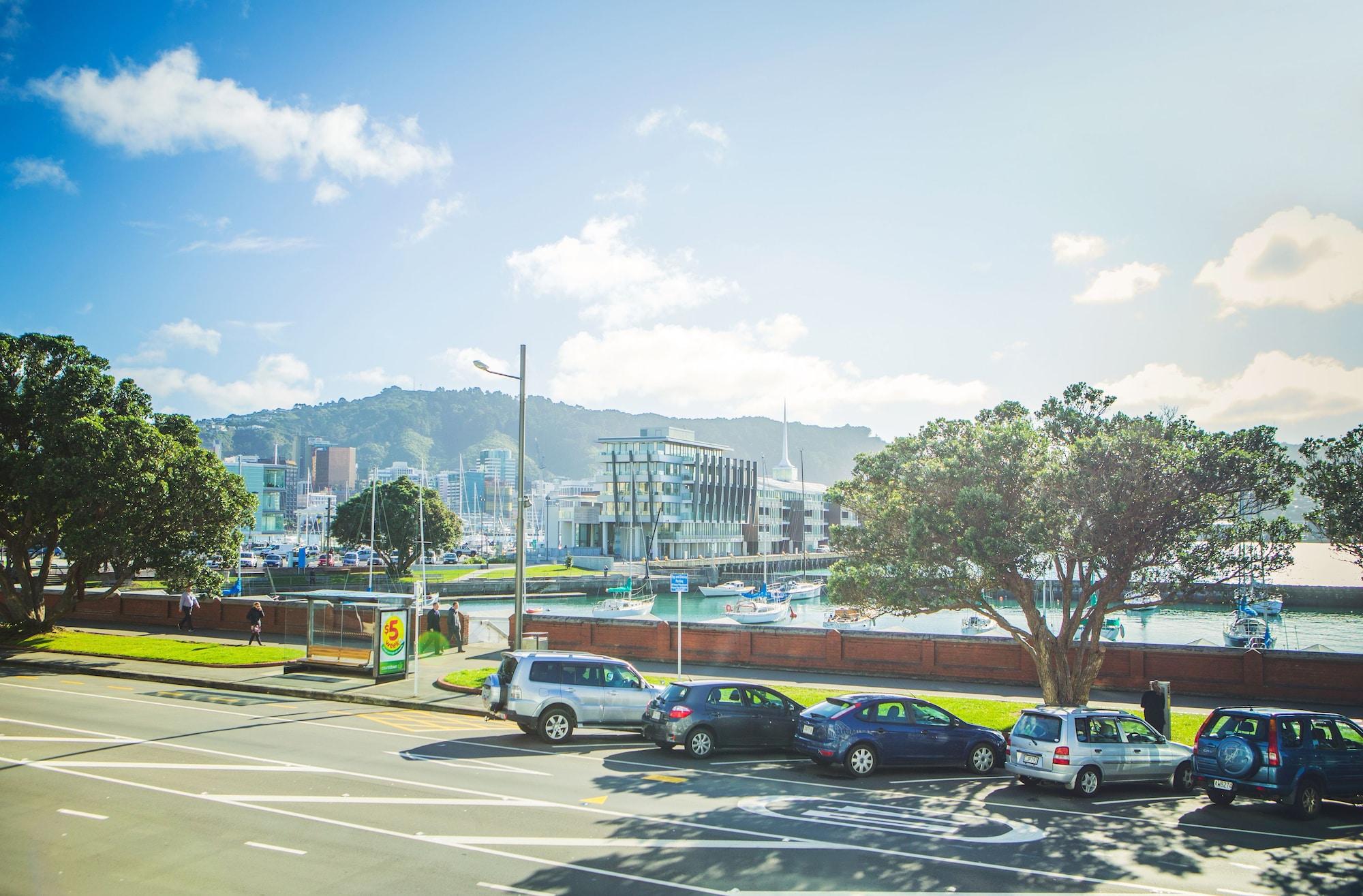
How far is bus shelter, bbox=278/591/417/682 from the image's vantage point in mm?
26578

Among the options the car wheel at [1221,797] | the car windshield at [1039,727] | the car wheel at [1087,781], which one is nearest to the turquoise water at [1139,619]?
the car windshield at [1039,727]

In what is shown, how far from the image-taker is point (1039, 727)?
16.0 meters

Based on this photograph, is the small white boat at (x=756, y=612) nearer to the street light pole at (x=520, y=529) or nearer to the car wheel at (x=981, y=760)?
the street light pole at (x=520, y=529)

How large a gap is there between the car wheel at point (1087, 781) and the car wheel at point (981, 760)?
7.03 feet

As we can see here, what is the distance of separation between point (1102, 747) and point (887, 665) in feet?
45.6

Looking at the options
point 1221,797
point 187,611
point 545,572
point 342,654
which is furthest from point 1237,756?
point 545,572

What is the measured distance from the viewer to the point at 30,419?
→ 32625 millimetres

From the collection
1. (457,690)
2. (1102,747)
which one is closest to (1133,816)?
(1102,747)

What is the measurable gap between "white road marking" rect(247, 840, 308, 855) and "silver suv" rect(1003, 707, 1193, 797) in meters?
12.0

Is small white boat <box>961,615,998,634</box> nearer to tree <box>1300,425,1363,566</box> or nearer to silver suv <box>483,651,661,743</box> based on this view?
tree <box>1300,425,1363,566</box>

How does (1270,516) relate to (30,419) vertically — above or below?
below

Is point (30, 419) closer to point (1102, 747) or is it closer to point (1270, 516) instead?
point (1102, 747)

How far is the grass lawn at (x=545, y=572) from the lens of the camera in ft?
331

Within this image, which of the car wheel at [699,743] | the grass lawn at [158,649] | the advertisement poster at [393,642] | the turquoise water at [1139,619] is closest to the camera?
the car wheel at [699,743]
